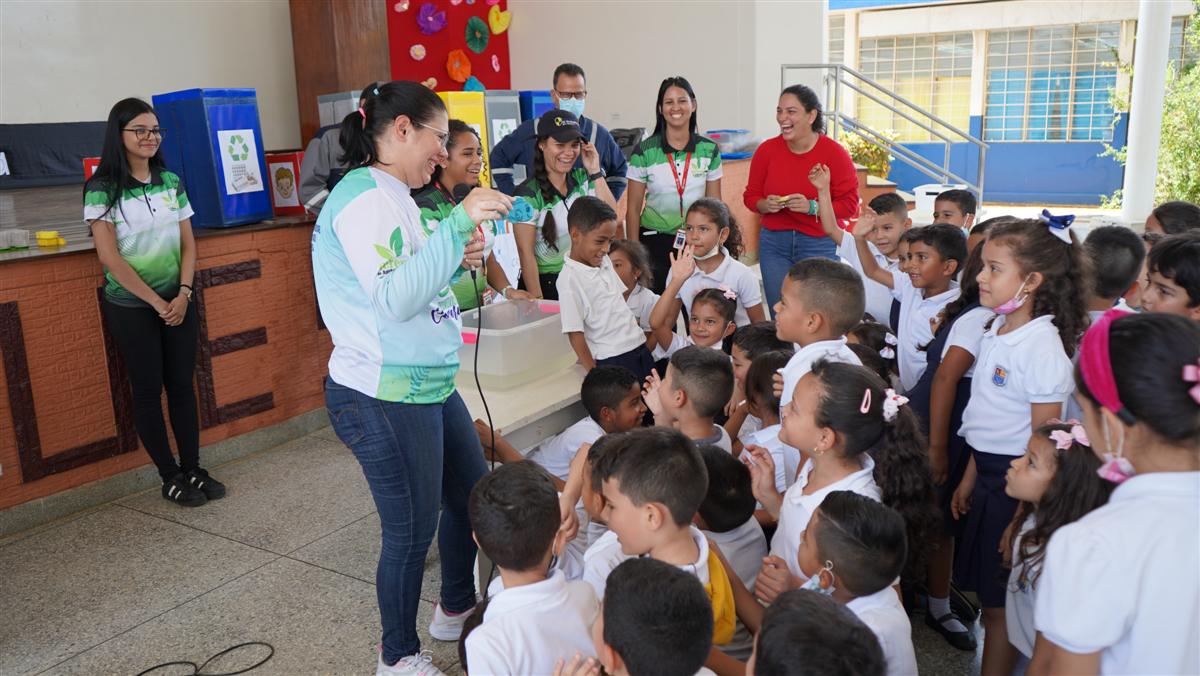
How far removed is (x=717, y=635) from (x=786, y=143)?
3055 mm

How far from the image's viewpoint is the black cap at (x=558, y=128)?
390 centimetres

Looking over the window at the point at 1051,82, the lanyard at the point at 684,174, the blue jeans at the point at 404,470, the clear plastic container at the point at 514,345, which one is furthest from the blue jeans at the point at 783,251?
the window at the point at 1051,82

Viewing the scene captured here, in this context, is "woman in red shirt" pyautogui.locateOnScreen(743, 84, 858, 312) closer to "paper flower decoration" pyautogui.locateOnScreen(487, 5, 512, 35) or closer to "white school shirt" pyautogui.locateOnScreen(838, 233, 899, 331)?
"white school shirt" pyautogui.locateOnScreen(838, 233, 899, 331)

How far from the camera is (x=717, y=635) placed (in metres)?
1.91

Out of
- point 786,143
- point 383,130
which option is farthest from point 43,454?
point 786,143

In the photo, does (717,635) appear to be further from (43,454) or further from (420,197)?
(43,454)

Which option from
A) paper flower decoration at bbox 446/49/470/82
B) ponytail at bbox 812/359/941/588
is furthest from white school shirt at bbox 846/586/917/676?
paper flower decoration at bbox 446/49/470/82

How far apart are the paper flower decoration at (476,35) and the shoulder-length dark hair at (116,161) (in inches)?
212

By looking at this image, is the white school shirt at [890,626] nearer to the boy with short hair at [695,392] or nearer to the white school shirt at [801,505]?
the white school shirt at [801,505]

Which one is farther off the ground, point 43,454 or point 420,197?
point 420,197

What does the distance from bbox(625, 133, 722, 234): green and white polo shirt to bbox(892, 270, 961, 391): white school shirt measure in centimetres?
146

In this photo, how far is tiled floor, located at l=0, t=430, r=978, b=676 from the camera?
2691 mm

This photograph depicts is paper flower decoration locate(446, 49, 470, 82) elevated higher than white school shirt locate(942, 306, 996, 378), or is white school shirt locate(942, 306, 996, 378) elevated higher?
paper flower decoration locate(446, 49, 470, 82)

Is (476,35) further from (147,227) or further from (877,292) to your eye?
(877,292)
